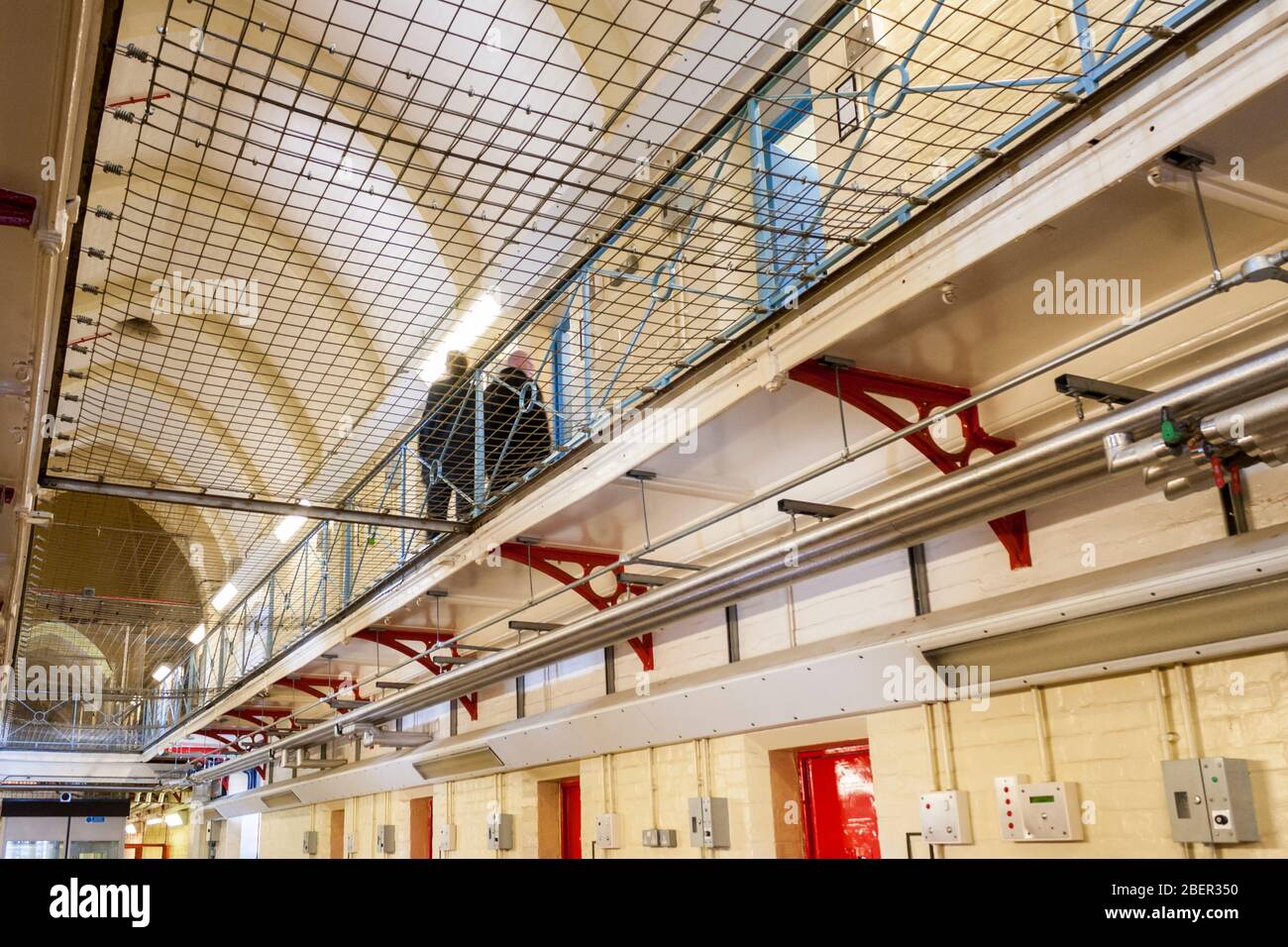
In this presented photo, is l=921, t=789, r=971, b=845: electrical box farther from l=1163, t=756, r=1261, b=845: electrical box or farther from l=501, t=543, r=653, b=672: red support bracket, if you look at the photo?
l=501, t=543, r=653, b=672: red support bracket

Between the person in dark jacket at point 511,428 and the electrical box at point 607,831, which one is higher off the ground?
A: the person in dark jacket at point 511,428

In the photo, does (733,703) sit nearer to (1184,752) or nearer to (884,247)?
(1184,752)

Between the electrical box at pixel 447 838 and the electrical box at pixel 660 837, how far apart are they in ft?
10.7

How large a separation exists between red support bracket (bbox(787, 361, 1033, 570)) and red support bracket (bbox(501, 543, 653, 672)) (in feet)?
6.89

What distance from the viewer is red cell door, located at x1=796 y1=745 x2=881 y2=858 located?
5500 mm

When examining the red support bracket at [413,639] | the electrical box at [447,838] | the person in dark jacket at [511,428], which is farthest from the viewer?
the electrical box at [447,838]

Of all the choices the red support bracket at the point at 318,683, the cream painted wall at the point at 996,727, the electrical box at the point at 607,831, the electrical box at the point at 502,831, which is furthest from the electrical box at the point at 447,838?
the electrical box at the point at 607,831

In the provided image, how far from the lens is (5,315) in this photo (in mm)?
2719

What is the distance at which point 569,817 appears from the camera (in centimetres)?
804

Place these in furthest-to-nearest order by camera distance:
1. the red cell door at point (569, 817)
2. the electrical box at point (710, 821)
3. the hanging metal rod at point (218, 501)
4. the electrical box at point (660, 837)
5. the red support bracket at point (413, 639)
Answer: the red support bracket at point (413, 639), the red cell door at point (569, 817), the electrical box at point (660, 837), the electrical box at point (710, 821), the hanging metal rod at point (218, 501)

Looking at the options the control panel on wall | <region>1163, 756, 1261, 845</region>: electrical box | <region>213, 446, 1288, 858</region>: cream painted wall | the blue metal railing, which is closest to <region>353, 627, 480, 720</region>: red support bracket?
the blue metal railing

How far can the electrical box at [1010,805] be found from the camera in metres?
4.10

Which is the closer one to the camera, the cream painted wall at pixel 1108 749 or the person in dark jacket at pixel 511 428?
the cream painted wall at pixel 1108 749

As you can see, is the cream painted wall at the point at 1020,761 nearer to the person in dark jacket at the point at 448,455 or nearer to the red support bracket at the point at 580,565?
the red support bracket at the point at 580,565
